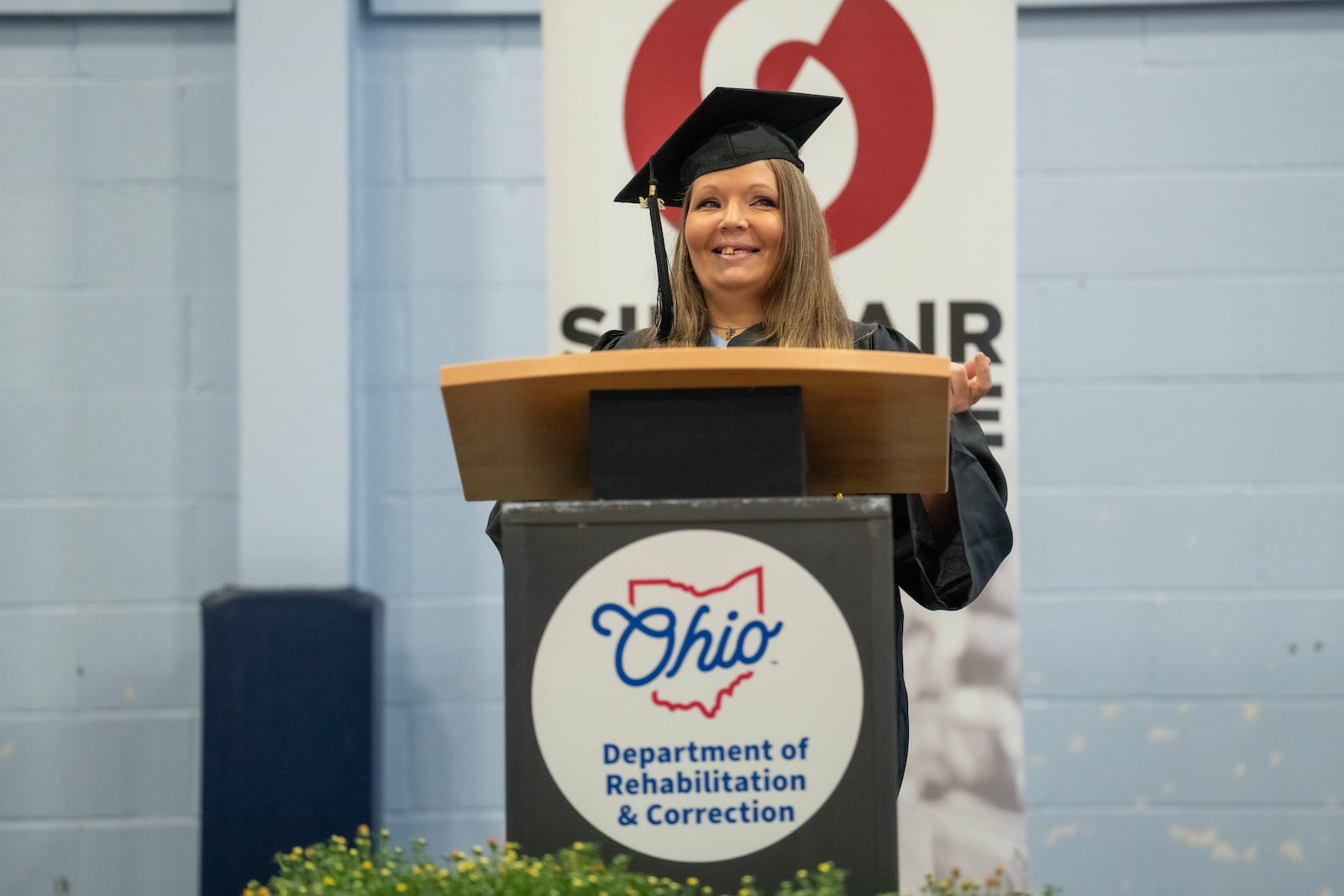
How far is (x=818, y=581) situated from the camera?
1.04 metres

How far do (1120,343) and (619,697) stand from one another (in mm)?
1975

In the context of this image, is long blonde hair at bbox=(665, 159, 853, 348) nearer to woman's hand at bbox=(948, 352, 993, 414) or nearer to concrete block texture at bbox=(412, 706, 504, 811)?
woman's hand at bbox=(948, 352, 993, 414)

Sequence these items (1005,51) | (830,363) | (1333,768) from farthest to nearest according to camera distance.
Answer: (1333,768) → (1005,51) → (830,363)

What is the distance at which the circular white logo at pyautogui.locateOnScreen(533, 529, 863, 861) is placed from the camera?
1.03 metres

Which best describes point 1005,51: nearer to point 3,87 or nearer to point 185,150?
point 185,150

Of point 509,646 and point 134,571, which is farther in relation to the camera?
point 134,571

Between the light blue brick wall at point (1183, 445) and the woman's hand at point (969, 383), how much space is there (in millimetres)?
1532

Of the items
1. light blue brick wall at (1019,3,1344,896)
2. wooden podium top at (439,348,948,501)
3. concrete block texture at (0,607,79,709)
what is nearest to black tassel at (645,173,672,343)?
wooden podium top at (439,348,948,501)

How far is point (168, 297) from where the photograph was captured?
274 centimetres

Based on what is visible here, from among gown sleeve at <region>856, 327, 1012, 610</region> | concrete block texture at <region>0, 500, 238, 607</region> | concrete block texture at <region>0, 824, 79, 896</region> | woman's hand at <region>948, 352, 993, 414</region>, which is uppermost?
woman's hand at <region>948, 352, 993, 414</region>

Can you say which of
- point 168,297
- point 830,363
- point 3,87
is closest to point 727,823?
point 830,363

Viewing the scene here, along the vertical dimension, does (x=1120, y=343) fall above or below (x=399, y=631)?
above

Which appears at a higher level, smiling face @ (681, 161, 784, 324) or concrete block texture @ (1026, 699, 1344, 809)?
smiling face @ (681, 161, 784, 324)

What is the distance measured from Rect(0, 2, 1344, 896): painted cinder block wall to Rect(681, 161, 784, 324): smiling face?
3.99 ft
